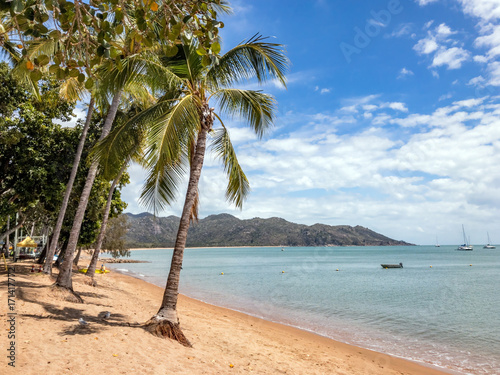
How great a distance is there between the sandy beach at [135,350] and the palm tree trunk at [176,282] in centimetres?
27

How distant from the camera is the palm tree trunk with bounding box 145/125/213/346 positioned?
7.00m

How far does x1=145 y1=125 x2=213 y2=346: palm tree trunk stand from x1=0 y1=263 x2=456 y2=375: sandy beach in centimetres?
27

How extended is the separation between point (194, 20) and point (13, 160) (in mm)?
13436

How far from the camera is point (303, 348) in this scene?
Answer: 9.69 meters

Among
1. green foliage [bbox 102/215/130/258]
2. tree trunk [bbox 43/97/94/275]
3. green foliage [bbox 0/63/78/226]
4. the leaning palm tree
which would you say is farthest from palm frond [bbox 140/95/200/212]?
green foliage [bbox 102/215/130/258]

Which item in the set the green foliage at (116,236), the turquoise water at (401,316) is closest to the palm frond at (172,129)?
the turquoise water at (401,316)

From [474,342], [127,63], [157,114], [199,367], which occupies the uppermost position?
[127,63]

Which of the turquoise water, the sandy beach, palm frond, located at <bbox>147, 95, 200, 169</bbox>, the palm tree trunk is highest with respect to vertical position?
palm frond, located at <bbox>147, 95, 200, 169</bbox>

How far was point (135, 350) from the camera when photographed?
587cm

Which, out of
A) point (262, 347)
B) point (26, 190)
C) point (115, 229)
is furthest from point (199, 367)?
point (115, 229)

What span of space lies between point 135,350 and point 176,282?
5.66ft

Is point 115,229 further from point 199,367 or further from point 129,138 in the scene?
point 199,367

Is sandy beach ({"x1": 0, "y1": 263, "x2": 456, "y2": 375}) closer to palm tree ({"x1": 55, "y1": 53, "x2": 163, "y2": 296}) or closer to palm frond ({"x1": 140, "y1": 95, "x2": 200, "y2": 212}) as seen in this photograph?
palm tree ({"x1": 55, "y1": 53, "x2": 163, "y2": 296})

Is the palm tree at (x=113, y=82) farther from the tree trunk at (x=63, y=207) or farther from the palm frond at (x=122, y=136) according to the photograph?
the tree trunk at (x=63, y=207)
